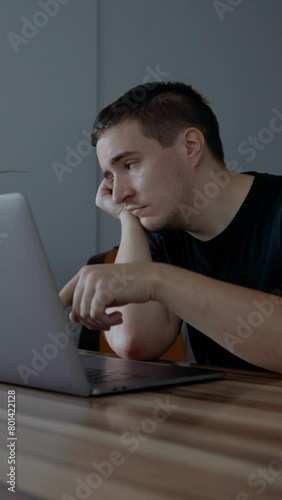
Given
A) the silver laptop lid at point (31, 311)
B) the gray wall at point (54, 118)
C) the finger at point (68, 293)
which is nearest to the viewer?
the silver laptop lid at point (31, 311)

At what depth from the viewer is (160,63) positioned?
9.65 ft

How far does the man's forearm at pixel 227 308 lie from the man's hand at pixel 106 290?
0.9 inches

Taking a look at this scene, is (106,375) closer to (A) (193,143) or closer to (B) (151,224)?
(B) (151,224)

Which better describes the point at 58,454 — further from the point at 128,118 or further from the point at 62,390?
the point at 128,118

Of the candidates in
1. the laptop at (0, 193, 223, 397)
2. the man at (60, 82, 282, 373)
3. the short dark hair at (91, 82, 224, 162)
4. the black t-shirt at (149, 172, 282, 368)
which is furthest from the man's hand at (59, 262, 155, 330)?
the short dark hair at (91, 82, 224, 162)

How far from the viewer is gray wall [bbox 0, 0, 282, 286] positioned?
2.70m

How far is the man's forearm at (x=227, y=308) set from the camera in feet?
3.50

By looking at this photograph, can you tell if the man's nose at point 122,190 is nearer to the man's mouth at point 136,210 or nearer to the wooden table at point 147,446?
the man's mouth at point 136,210

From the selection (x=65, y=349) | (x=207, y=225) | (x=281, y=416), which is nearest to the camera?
(x=281, y=416)

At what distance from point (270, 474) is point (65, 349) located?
383 mm

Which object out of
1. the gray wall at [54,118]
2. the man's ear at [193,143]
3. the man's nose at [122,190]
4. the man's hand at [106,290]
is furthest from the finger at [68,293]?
the gray wall at [54,118]

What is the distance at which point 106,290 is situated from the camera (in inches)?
40.2

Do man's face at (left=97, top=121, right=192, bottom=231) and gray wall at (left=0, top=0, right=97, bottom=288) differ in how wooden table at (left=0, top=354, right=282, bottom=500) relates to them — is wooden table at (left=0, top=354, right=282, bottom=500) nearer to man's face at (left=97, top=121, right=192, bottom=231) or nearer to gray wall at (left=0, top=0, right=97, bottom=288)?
man's face at (left=97, top=121, right=192, bottom=231)

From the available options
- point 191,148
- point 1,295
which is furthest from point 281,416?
point 191,148
